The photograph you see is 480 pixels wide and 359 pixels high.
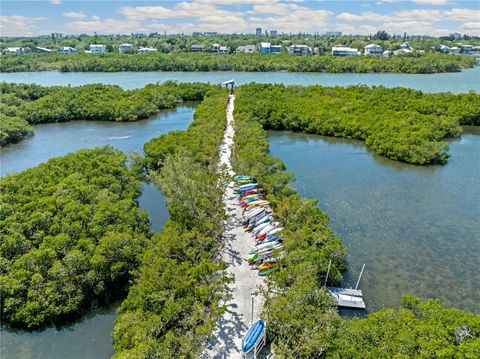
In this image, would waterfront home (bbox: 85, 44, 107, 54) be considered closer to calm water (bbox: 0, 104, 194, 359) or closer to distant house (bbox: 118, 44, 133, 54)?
distant house (bbox: 118, 44, 133, 54)

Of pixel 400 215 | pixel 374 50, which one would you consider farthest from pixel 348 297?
pixel 374 50

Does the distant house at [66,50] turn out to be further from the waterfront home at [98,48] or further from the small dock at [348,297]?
the small dock at [348,297]

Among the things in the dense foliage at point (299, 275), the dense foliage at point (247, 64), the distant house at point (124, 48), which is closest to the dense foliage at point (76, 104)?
the dense foliage at point (299, 275)

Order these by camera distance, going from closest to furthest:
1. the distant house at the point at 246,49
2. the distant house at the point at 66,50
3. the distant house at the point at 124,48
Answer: the distant house at the point at 124,48 < the distant house at the point at 66,50 < the distant house at the point at 246,49

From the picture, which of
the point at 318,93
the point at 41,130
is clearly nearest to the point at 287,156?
the point at 318,93

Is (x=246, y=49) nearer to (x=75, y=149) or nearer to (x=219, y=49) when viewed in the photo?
(x=219, y=49)
